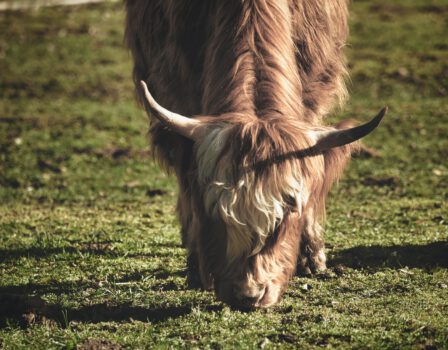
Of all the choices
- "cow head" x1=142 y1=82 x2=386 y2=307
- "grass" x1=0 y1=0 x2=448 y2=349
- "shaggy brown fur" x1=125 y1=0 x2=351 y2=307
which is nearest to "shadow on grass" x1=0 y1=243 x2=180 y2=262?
"grass" x1=0 y1=0 x2=448 y2=349

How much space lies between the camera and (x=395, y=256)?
20.2ft

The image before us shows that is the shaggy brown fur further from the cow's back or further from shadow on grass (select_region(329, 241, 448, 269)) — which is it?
shadow on grass (select_region(329, 241, 448, 269))

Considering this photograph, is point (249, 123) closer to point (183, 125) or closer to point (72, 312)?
point (183, 125)

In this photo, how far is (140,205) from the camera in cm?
855

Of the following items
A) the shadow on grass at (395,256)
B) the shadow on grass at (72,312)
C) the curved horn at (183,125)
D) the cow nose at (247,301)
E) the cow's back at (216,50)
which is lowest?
the shadow on grass at (395,256)

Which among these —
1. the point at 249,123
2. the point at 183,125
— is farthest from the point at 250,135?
the point at 183,125

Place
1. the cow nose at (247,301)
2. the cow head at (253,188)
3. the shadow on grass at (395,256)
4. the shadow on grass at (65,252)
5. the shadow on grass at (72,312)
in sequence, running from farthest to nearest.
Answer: the shadow on grass at (65,252) < the shadow on grass at (395,256) < the shadow on grass at (72,312) < the cow nose at (247,301) < the cow head at (253,188)

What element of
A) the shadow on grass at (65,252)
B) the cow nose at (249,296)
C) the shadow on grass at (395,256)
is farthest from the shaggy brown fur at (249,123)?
the shadow on grass at (65,252)

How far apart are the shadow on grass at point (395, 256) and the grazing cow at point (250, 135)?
1.16 feet

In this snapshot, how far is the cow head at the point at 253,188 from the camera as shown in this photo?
440cm

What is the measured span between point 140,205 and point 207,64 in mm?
3468

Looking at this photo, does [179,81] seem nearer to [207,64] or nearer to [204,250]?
[207,64]

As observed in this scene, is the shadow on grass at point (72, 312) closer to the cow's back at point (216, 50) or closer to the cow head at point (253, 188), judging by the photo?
the cow head at point (253, 188)

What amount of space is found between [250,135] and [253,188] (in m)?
0.33
